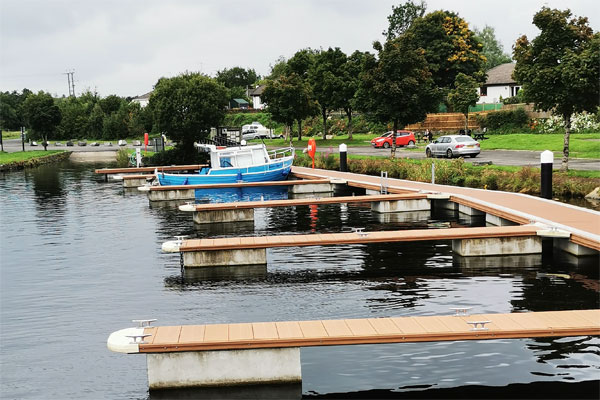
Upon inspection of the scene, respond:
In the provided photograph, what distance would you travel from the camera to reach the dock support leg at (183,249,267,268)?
Answer: 56.5 feet

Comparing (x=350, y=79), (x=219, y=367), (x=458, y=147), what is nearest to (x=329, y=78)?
(x=350, y=79)

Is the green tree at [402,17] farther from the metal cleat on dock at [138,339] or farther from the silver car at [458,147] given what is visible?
the metal cleat on dock at [138,339]

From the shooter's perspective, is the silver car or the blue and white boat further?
the silver car

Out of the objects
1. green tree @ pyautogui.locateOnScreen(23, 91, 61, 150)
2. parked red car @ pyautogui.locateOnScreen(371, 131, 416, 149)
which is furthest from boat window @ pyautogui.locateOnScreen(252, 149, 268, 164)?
green tree @ pyautogui.locateOnScreen(23, 91, 61, 150)

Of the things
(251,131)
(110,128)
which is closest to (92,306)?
(251,131)

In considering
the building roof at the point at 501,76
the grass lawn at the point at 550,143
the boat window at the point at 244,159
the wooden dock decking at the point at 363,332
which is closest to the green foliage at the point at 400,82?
the grass lawn at the point at 550,143

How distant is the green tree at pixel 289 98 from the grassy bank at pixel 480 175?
18.6 meters

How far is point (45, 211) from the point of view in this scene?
3002cm

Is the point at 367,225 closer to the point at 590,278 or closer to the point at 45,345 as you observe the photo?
the point at 590,278

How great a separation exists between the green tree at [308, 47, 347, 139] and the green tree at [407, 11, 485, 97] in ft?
40.5

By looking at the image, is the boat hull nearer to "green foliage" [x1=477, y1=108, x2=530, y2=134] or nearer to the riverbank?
the riverbank

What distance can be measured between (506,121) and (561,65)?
106ft

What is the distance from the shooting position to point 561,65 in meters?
27.5

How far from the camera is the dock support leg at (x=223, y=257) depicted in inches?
678
